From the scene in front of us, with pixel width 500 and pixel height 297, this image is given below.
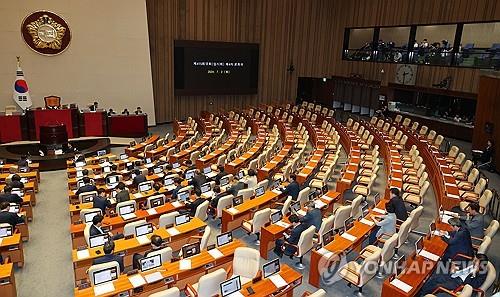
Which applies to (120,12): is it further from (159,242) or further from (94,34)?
(159,242)

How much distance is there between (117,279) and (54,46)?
1649cm

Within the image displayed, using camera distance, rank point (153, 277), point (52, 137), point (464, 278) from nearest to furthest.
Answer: point (153, 277), point (464, 278), point (52, 137)

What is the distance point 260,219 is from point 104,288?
12.4ft

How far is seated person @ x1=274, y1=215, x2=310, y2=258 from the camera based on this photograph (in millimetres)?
8195

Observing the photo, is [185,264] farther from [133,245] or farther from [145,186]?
[145,186]

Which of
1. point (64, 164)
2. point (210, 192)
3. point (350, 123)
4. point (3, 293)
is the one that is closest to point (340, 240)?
point (210, 192)

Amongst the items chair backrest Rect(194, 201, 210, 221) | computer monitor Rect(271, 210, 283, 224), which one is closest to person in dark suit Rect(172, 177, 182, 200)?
chair backrest Rect(194, 201, 210, 221)

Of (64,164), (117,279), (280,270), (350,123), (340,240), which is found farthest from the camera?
(350,123)

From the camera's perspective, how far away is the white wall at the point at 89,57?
18547mm

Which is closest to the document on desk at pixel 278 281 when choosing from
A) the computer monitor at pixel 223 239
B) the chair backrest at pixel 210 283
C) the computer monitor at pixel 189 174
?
the chair backrest at pixel 210 283

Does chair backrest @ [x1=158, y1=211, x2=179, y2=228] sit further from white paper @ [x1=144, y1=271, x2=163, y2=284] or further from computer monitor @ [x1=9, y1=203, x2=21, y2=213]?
computer monitor @ [x1=9, y1=203, x2=21, y2=213]

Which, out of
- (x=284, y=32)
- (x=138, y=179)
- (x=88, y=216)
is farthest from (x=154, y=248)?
(x=284, y=32)

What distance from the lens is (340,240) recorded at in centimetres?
797

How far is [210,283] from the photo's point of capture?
610 centimetres
